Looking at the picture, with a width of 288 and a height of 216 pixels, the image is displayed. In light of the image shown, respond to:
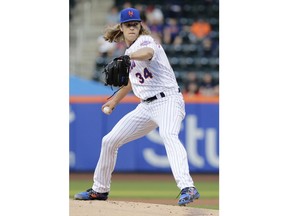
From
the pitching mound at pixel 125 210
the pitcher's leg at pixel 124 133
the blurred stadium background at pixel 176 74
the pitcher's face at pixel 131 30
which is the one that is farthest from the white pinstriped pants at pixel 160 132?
the blurred stadium background at pixel 176 74

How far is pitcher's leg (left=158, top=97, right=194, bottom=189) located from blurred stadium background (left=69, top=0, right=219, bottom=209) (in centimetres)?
291

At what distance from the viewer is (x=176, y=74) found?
1025cm

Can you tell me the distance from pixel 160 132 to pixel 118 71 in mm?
479

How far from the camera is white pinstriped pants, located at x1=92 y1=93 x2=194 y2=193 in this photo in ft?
14.0

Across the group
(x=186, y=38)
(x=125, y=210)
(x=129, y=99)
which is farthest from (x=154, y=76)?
(x=186, y=38)

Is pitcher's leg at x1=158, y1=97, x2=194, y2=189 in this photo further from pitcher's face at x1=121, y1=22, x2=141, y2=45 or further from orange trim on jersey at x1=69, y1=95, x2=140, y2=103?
orange trim on jersey at x1=69, y1=95, x2=140, y2=103

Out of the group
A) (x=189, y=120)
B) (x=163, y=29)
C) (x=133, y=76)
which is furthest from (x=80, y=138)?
(x=133, y=76)

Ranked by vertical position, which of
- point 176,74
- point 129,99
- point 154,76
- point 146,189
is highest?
point 176,74

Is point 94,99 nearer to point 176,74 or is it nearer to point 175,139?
point 176,74

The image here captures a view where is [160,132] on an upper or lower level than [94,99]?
lower

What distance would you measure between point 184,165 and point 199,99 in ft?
16.8

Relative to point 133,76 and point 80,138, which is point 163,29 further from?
point 133,76
